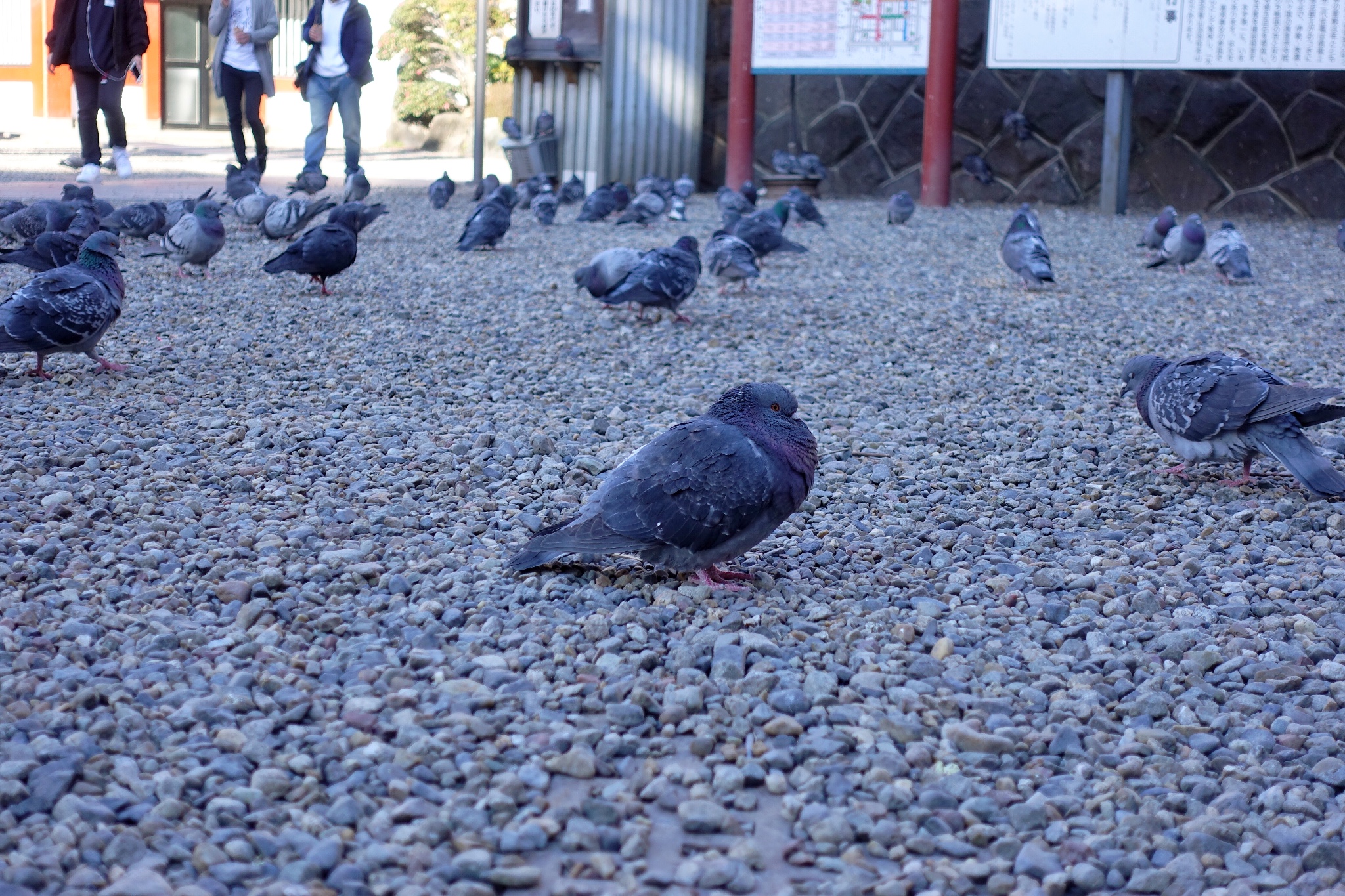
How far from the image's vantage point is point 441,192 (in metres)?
12.3

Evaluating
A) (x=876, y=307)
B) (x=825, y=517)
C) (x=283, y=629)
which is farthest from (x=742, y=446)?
(x=876, y=307)

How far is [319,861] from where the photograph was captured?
2035mm

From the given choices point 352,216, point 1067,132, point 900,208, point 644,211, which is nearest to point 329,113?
point 644,211

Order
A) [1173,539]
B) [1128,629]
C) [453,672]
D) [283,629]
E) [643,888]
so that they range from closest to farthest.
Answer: [643,888]
[453,672]
[283,629]
[1128,629]
[1173,539]

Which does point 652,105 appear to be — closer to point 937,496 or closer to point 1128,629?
point 937,496

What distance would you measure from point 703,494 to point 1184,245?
24.1 ft

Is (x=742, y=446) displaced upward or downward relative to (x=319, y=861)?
upward

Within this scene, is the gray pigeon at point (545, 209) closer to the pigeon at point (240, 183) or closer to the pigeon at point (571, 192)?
the pigeon at point (571, 192)

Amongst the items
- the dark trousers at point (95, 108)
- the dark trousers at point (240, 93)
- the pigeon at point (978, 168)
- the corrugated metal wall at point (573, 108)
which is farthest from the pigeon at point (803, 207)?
the dark trousers at point (95, 108)

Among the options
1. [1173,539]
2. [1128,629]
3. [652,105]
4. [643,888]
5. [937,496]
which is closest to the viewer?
[643,888]

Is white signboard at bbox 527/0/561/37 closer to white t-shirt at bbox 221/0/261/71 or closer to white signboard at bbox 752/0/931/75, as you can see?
white signboard at bbox 752/0/931/75

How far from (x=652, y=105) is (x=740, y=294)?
23.7ft

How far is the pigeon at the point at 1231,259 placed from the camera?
29.0 feet

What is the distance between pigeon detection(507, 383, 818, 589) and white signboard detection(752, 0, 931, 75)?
1103 cm
